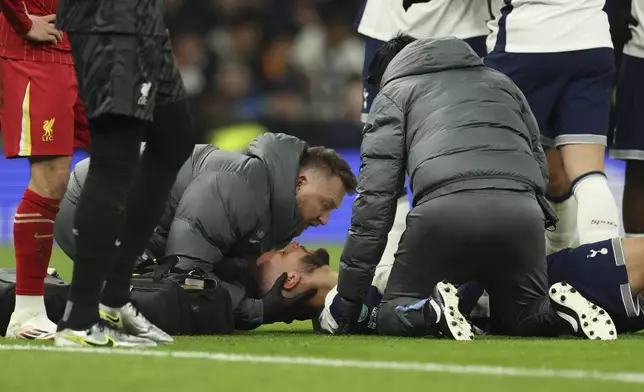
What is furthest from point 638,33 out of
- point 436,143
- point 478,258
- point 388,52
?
point 478,258

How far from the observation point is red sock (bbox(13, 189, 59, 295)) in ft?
16.3

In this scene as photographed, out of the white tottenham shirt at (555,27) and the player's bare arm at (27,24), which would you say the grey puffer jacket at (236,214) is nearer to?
the player's bare arm at (27,24)

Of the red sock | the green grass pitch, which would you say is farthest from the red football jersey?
the green grass pitch

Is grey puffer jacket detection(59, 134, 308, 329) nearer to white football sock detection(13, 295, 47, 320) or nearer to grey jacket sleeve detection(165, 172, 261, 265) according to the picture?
grey jacket sleeve detection(165, 172, 261, 265)

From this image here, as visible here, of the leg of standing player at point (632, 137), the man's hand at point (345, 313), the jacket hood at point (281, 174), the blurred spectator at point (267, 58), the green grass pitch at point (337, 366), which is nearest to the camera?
the green grass pitch at point (337, 366)

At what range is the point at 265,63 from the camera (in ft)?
51.6

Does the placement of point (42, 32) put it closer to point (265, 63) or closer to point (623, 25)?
point (623, 25)

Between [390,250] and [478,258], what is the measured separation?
1716 millimetres

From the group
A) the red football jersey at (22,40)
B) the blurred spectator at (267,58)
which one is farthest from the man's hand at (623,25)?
the blurred spectator at (267,58)

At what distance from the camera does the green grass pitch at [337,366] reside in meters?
3.44

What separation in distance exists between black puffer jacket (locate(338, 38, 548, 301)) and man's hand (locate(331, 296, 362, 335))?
1.3 inches

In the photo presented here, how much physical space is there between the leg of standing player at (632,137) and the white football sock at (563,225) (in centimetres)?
37

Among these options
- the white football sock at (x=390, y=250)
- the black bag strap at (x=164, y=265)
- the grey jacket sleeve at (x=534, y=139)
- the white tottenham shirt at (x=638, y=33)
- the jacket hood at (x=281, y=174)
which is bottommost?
the white football sock at (x=390, y=250)

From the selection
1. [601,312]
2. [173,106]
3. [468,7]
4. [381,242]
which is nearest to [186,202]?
[381,242]
